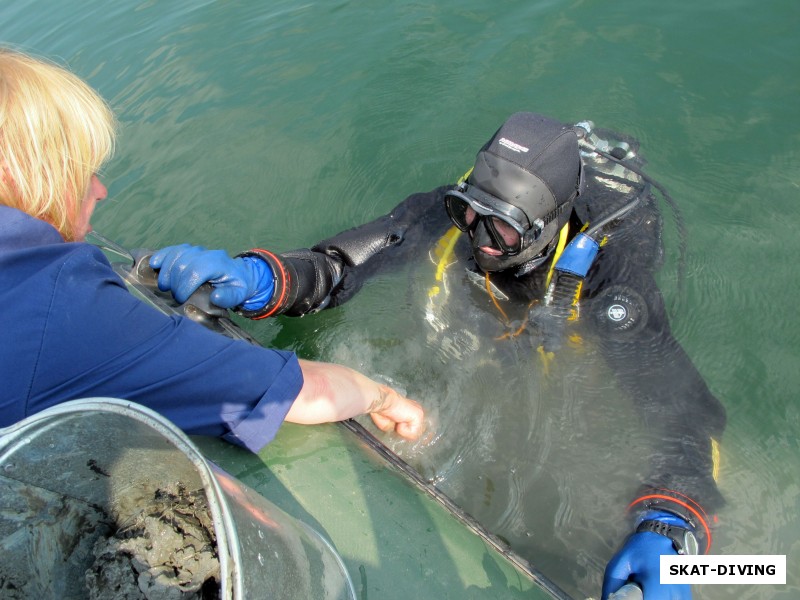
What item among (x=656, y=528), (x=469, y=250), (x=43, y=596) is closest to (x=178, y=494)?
(x=43, y=596)

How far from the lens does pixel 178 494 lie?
4.50ft

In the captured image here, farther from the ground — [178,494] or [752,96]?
[178,494]

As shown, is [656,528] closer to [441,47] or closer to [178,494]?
[178,494]

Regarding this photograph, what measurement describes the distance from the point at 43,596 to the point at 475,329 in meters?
2.54

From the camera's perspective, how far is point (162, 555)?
51.1 inches

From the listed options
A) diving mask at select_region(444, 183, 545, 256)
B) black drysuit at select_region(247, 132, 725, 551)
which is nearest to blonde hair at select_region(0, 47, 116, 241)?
black drysuit at select_region(247, 132, 725, 551)

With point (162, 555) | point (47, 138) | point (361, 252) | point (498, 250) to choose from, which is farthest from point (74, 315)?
point (361, 252)

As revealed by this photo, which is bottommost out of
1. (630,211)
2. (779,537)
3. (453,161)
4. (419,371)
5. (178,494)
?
(779,537)

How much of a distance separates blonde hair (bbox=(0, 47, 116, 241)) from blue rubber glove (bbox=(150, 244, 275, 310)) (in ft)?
3.75

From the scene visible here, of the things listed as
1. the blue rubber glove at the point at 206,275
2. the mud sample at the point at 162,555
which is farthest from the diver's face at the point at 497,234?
the mud sample at the point at 162,555

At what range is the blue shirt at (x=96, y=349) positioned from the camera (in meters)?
1.27

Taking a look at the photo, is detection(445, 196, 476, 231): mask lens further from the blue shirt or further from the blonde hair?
the blonde hair

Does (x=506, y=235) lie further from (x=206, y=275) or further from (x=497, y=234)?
(x=206, y=275)

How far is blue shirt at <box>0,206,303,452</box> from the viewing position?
1.27 metres
